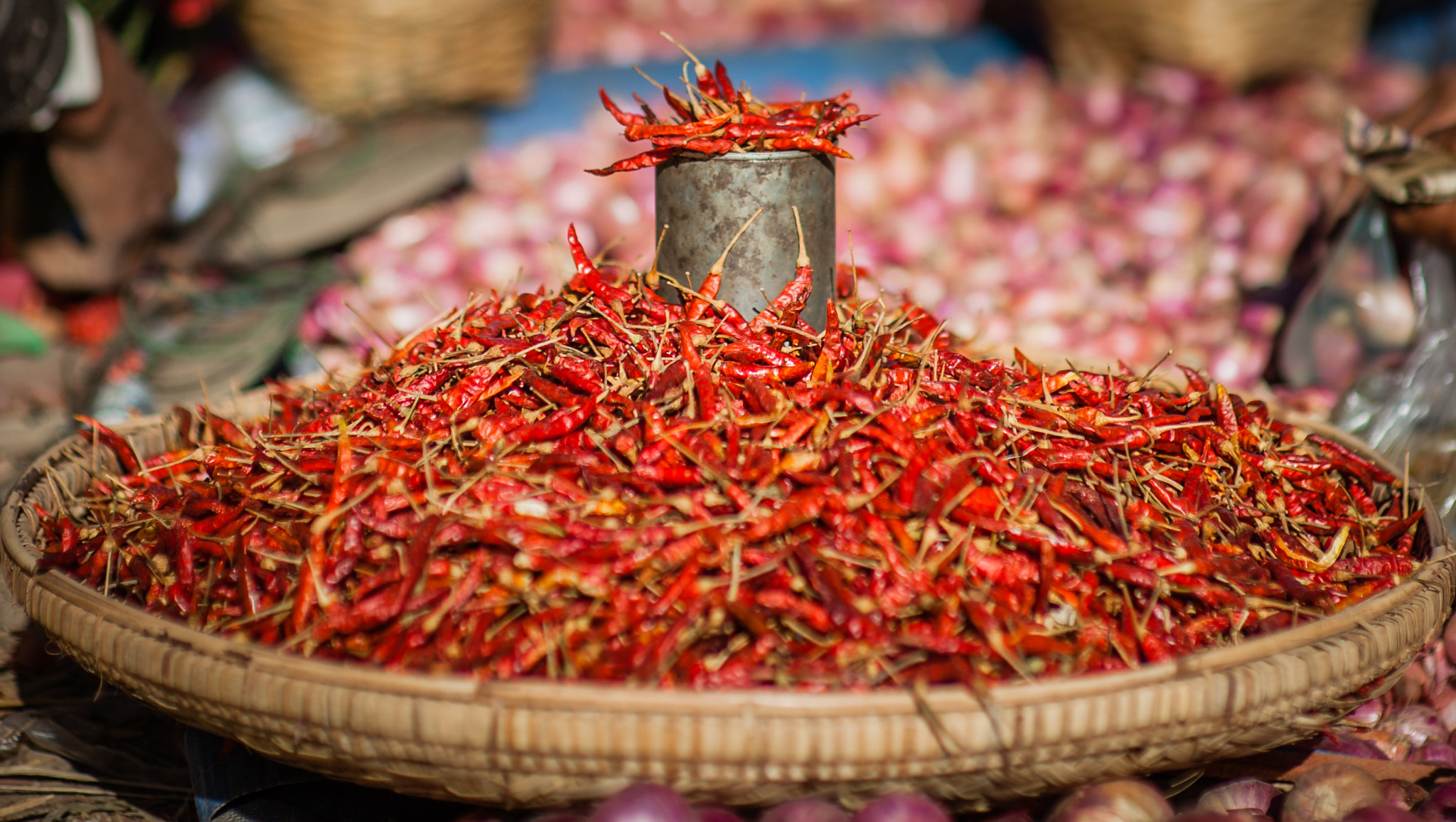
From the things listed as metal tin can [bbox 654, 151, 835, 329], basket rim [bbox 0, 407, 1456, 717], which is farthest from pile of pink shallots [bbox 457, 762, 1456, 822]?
metal tin can [bbox 654, 151, 835, 329]

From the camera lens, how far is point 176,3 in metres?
4.45

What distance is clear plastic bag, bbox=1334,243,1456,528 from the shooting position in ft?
7.70

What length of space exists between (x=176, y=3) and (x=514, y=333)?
3769mm

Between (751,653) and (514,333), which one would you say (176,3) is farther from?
(751,653)

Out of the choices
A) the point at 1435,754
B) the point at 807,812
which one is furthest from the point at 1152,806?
the point at 1435,754

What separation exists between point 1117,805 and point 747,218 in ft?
3.90

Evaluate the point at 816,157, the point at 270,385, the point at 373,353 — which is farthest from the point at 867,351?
the point at 270,385

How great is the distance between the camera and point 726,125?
1.83 m

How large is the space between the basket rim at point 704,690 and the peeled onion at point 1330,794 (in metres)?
0.30

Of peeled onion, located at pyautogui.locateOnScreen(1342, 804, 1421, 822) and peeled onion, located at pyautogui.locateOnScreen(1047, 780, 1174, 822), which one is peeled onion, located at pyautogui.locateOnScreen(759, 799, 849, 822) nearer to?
peeled onion, located at pyautogui.locateOnScreen(1047, 780, 1174, 822)

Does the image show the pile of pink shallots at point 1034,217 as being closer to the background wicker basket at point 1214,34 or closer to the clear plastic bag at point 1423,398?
the background wicker basket at point 1214,34

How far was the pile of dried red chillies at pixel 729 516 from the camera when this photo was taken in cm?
135

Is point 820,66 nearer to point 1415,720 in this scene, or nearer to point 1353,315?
point 1353,315

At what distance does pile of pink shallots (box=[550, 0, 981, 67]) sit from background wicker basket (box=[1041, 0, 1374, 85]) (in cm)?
95
